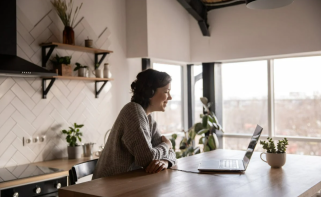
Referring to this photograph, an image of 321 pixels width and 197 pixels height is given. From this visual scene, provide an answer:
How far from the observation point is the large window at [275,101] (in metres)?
4.12

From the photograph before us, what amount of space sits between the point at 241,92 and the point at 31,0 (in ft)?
8.99

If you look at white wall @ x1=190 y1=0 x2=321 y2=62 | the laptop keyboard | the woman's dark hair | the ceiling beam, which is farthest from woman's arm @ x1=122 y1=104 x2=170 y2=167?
white wall @ x1=190 y1=0 x2=321 y2=62

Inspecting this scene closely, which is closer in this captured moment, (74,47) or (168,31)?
(74,47)

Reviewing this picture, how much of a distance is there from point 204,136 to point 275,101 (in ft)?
3.22

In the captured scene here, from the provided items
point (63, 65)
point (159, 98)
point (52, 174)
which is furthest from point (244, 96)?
point (52, 174)

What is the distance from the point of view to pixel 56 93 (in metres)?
3.37

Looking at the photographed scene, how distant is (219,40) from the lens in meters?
4.57

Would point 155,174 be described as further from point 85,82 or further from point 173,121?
point 173,121

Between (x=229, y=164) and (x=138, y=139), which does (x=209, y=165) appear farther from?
(x=138, y=139)

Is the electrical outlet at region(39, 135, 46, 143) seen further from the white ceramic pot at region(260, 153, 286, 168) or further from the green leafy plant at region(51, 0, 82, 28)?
the white ceramic pot at region(260, 153, 286, 168)

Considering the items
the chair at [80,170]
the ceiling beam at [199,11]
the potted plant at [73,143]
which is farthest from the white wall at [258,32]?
the chair at [80,170]

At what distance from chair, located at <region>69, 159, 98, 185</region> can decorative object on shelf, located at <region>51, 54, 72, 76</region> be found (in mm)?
1342

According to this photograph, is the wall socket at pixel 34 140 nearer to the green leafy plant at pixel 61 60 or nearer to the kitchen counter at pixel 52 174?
the kitchen counter at pixel 52 174

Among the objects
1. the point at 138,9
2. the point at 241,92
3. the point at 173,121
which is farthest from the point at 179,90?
the point at 138,9
